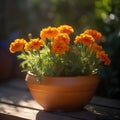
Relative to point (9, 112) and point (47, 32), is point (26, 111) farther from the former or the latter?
point (47, 32)

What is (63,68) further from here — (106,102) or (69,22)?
(69,22)

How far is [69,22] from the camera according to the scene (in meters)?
6.35

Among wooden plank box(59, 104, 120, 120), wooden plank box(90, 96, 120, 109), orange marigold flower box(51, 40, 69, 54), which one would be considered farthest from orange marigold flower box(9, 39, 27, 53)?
wooden plank box(90, 96, 120, 109)

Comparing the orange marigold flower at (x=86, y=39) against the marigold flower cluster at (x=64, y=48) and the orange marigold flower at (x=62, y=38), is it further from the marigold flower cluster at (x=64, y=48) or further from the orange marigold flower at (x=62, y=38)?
the orange marigold flower at (x=62, y=38)

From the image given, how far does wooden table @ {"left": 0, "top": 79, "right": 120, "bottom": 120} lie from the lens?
268 centimetres

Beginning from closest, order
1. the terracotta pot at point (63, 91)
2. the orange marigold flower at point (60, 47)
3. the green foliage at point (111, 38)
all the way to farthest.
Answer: the orange marigold flower at point (60, 47) → the terracotta pot at point (63, 91) → the green foliage at point (111, 38)

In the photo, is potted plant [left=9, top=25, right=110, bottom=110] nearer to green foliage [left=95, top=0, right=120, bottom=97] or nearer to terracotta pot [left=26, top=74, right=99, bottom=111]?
terracotta pot [left=26, top=74, right=99, bottom=111]

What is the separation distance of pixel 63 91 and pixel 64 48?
32 cm

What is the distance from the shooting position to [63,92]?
264 cm

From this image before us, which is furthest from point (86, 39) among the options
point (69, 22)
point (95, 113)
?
point (69, 22)

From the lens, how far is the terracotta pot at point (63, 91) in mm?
2627

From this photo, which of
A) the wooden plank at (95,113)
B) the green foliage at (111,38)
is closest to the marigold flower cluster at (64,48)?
the wooden plank at (95,113)

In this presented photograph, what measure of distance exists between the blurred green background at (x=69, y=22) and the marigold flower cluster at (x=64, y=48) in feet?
0.46

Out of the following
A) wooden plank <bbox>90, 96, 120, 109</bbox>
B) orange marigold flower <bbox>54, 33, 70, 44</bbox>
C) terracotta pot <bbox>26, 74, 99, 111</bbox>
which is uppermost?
orange marigold flower <bbox>54, 33, 70, 44</bbox>
